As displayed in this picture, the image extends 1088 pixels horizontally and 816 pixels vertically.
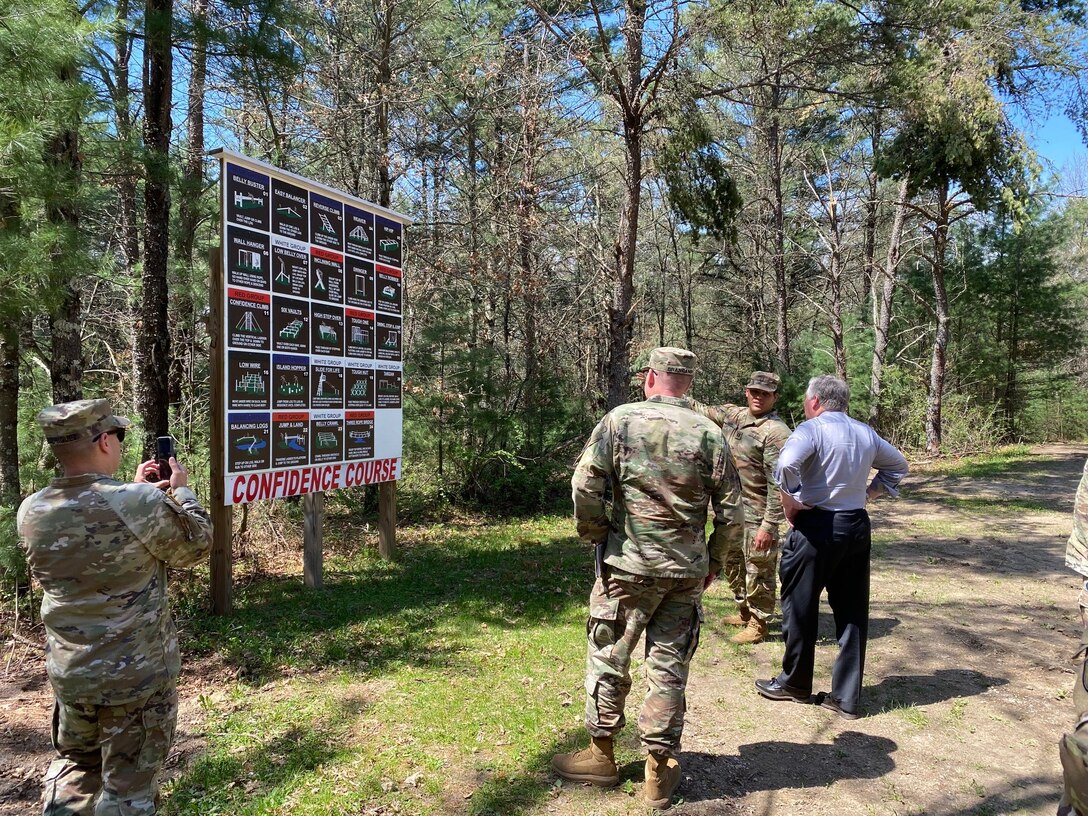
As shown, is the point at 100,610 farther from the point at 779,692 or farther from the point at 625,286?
the point at 625,286

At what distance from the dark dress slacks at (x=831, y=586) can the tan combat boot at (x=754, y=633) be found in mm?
1109

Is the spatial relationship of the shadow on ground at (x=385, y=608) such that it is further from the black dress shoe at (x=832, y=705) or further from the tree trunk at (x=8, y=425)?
the black dress shoe at (x=832, y=705)

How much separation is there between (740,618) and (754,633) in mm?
333

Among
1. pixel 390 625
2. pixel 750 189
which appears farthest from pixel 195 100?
pixel 750 189

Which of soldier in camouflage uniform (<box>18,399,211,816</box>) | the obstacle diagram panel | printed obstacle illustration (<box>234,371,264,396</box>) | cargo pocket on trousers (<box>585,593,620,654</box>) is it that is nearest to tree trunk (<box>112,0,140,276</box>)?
the obstacle diagram panel

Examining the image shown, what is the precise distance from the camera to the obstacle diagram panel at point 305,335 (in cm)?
534

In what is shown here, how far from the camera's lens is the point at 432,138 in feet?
38.9

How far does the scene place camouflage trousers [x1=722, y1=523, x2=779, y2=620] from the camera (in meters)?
4.96

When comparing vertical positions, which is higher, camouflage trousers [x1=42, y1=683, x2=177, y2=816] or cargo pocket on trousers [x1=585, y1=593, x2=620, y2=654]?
cargo pocket on trousers [x1=585, y1=593, x2=620, y2=654]

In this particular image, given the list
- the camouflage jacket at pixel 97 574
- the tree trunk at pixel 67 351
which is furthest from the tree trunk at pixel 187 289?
the camouflage jacket at pixel 97 574

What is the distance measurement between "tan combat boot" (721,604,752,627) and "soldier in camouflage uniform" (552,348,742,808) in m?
2.51

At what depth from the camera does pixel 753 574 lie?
5.11 m

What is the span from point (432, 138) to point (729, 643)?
1025cm

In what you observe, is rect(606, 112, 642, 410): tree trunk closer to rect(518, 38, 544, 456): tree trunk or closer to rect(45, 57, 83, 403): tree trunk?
rect(518, 38, 544, 456): tree trunk
